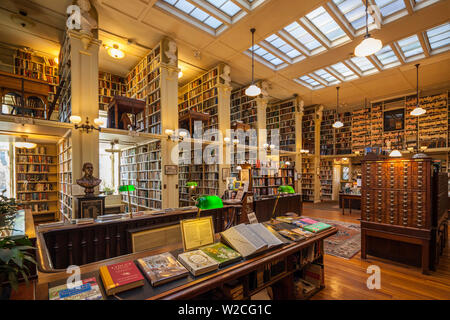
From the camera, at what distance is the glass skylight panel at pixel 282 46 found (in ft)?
19.5

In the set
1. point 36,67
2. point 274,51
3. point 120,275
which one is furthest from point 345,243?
point 36,67

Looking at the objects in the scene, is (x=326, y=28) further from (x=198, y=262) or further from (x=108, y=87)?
(x=108, y=87)

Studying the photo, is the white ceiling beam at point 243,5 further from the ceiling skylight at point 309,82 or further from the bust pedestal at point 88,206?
the bust pedestal at point 88,206

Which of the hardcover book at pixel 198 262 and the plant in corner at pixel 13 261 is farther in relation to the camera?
the hardcover book at pixel 198 262

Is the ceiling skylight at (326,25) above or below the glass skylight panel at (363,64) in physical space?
above

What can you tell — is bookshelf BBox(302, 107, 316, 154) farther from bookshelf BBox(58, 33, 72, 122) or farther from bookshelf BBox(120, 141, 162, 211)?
bookshelf BBox(58, 33, 72, 122)

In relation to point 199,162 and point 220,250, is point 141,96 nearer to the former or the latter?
point 199,162

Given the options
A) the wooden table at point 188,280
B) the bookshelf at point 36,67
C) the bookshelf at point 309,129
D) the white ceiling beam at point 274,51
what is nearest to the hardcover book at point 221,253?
the wooden table at point 188,280

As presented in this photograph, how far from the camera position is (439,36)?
5.57 meters

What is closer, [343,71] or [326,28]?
[326,28]

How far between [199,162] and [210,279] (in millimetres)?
6450

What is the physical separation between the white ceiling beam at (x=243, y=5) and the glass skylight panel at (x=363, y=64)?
424 centimetres

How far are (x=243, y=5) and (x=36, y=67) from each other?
22.4 feet

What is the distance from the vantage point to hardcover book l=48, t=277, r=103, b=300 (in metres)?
1.01
